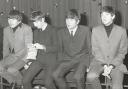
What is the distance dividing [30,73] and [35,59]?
225mm

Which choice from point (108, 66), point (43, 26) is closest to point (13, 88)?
point (43, 26)

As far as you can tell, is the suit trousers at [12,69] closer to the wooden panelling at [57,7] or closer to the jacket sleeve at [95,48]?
the jacket sleeve at [95,48]

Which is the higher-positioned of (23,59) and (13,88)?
(23,59)

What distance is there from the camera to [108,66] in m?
4.51

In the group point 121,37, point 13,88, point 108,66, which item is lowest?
point 13,88

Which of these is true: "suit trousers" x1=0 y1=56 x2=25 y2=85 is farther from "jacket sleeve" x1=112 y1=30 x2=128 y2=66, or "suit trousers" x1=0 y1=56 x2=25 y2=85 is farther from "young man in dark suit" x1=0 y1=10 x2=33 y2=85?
"jacket sleeve" x1=112 y1=30 x2=128 y2=66

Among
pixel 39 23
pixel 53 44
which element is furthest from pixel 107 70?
pixel 39 23

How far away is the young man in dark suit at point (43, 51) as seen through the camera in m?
4.70

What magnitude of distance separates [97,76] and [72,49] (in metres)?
0.54

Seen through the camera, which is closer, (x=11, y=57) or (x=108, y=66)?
(x=108, y=66)

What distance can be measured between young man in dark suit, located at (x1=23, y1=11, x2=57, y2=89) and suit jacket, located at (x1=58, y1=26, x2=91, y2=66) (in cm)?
14

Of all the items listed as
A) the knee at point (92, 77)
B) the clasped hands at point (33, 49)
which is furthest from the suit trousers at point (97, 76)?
the clasped hands at point (33, 49)

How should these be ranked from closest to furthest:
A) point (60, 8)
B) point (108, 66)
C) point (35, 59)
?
point (108, 66)
point (35, 59)
point (60, 8)

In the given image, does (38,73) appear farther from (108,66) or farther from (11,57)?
(108,66)
